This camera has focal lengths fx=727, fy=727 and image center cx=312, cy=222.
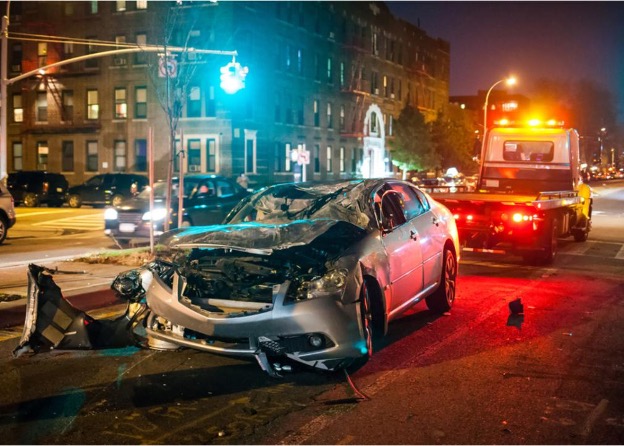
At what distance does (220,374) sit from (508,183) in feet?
41.4

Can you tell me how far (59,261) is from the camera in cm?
1445

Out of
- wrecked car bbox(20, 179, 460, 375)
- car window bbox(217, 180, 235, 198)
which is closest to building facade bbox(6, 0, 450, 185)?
car window bbox(217, 180, 235, 198)

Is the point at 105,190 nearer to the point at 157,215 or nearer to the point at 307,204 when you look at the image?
the point at 157,215

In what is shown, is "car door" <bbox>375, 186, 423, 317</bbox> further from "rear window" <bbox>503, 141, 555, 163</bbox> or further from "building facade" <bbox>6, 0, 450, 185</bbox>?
"building facade" <bbox>6, 0, 450, 185</bbox>

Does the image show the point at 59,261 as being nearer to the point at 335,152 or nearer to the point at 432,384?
the point at 432,384

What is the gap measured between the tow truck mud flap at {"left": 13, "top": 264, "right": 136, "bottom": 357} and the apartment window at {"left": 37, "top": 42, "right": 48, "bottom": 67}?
147 ft

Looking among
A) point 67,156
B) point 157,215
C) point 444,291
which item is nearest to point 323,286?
point 444,291

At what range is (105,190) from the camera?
3762cm


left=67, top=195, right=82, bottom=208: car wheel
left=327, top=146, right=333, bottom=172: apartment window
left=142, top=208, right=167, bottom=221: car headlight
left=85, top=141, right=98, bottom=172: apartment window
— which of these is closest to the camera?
left=142, top=208, right=167, bottom=221: car headlight

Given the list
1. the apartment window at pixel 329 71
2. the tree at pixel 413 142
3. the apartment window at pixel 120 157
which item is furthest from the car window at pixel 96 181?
the tree at pixel 413 142

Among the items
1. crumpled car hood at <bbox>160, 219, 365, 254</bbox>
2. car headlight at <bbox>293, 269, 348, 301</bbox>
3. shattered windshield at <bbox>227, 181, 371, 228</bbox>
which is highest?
shattered windshield at <bbox>227, 181, 371, 228</bbox>

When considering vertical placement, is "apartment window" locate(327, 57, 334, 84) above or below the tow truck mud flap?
above

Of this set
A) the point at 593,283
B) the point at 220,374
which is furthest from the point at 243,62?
the point at 220,374

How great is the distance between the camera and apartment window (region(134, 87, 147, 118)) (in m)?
45.7
